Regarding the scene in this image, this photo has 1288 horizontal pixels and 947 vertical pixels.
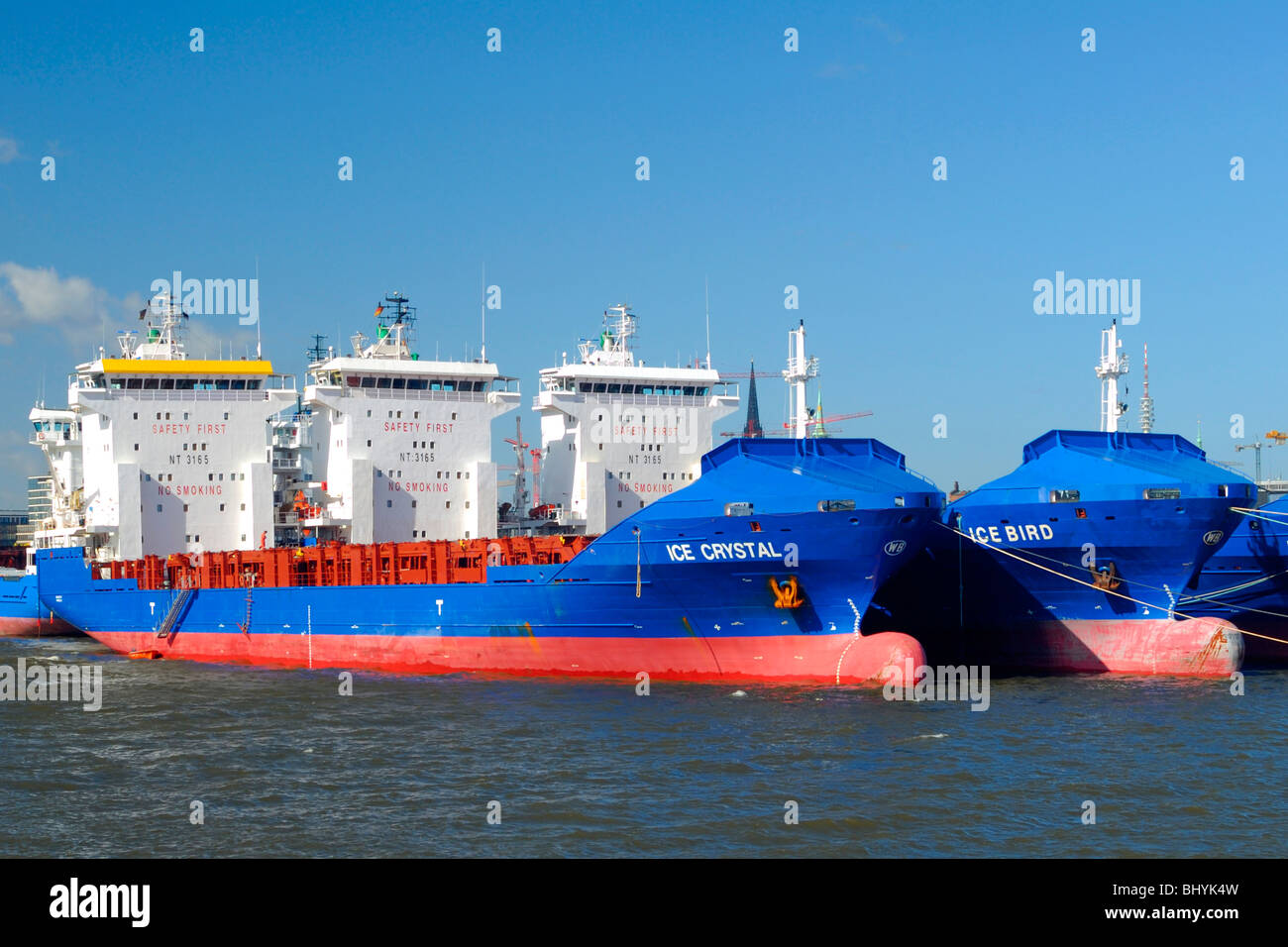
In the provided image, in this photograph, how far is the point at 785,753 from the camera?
19.2m

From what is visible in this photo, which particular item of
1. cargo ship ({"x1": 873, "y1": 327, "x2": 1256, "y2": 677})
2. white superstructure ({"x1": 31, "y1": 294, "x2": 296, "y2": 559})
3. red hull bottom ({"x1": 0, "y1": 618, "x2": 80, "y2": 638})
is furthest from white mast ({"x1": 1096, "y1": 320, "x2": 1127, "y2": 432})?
red hull bottom ({"x1": 0, "y1": 618, "x2": 80, "y2": 638})

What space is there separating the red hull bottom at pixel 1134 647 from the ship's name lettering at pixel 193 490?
75.6 feet

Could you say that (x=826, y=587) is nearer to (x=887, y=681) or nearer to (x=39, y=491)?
(x=887, y=681)

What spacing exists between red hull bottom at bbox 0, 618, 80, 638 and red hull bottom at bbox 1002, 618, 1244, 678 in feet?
110

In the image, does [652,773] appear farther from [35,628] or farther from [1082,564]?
[35,628]

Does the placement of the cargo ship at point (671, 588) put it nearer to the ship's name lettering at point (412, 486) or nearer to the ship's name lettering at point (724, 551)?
the ship's name lettering at point (724, 551)

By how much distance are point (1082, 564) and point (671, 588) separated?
963 cm

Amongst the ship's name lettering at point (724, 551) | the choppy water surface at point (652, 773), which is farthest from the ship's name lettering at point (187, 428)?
the ship's name lettering at point (724, 551)

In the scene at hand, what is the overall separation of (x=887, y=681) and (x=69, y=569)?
1029 inches

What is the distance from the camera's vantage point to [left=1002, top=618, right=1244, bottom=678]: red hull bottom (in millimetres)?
27344

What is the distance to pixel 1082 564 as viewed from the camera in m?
28.4

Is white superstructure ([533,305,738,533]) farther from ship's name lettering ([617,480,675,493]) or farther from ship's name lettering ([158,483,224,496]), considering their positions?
ship's name lettering ([158,483,224,496])

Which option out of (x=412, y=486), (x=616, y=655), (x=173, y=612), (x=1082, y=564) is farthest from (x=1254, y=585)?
(x=173, y=612)

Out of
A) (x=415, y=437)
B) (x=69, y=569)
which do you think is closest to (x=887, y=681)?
(x=415, y=437)
